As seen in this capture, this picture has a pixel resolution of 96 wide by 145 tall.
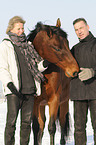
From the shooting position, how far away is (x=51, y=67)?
4195 mm

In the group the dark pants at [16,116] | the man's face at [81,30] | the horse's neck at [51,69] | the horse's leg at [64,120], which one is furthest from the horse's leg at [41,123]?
the man's face at [81,30]

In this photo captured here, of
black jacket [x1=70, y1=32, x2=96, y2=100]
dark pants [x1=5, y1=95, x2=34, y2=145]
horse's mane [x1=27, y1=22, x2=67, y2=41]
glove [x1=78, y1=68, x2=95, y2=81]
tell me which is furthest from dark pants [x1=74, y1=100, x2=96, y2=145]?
horse's mane [x1=27, y1=22, x2=67, y2=41]

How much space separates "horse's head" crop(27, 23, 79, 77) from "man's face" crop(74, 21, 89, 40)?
0.24 metres

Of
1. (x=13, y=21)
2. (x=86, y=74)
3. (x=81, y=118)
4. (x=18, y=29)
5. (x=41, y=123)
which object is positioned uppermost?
(x=13, y=21)

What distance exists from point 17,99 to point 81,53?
125 centimetres

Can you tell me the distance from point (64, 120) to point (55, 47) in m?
2.43

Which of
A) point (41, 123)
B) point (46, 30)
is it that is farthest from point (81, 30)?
point (41, 123)

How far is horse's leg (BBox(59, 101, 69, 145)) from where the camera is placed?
209 inches

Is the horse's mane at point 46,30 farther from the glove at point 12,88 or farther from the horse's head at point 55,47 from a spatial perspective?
the glove at point 12,88

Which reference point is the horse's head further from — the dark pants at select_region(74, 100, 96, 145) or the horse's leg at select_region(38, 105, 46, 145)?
the horse's leg at select_region(38, 105, 46, 145)

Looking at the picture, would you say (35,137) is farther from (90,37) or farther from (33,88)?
(90,37)

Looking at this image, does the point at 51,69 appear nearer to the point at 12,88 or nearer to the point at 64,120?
the point at 12,88

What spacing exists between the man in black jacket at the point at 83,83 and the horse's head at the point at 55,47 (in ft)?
0.50

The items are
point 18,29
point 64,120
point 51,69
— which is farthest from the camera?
point 64,120
